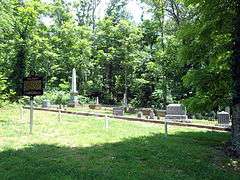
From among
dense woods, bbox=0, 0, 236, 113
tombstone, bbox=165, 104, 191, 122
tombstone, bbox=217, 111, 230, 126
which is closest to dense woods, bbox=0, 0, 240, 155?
dense woods, bbox=0, 0, 236, 113

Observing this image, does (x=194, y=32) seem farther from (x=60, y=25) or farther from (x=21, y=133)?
(x=60, y=25)

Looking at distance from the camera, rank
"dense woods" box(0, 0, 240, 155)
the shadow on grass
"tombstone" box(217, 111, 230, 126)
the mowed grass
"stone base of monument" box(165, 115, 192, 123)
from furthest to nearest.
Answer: "dense woods" box(0, 0, 240, 155), "stone base of monument" box(165, 115, 192, 123), "tombstone" box(217, 111, 230, 126), the mowed grass, the shadow on grass

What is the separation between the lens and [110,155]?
1377cm

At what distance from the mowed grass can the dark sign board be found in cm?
170

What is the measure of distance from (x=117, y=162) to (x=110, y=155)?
2.83 ft

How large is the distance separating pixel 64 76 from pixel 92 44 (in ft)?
20.1

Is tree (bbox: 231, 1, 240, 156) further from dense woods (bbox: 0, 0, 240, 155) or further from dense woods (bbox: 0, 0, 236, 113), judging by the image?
dense woods (bbox: 0, 0, 236, 113)

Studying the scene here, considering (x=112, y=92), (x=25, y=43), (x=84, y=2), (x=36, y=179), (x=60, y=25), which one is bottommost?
(x=36, y=179)

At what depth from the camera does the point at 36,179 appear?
11023 millimetres

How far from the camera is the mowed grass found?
11.8 metres

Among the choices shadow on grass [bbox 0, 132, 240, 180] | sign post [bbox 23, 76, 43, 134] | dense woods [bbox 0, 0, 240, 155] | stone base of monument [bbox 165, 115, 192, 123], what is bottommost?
shadow on grass [bbox 0, 132, 240, 180]

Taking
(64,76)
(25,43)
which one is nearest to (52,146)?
(25,43)

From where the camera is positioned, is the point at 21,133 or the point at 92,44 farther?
the point at 92,44

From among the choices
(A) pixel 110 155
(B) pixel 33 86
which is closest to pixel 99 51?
(B) pixel 33 86
